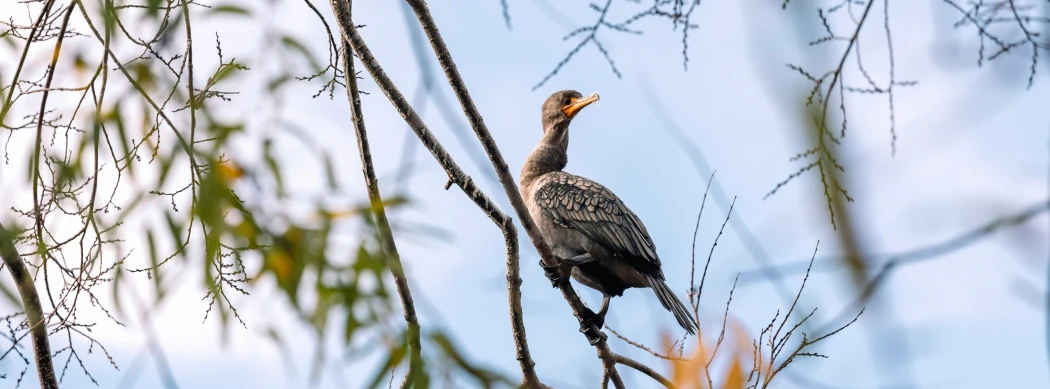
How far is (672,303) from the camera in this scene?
5.41 meters

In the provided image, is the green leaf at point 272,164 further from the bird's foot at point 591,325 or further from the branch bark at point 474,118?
the bird's foot at point 591,325

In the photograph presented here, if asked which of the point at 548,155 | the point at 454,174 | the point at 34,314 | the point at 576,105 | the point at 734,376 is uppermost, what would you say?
the point at 576,105

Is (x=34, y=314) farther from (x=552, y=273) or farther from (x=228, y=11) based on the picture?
(x=552, y=273)

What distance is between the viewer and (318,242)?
187 centimetres

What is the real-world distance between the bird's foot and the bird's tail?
0.40 meters

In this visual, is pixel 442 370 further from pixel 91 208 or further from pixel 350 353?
pixel 91 208

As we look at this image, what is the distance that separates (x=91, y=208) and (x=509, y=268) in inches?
79.1

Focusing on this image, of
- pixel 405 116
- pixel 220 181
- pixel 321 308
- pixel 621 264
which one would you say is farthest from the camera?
pixel 621 264

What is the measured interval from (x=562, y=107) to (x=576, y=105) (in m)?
0.14

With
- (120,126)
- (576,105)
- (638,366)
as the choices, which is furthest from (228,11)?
(576,105)

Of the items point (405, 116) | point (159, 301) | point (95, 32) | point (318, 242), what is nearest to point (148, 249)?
point (159, 301)

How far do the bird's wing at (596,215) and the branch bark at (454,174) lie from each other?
5.25 ft

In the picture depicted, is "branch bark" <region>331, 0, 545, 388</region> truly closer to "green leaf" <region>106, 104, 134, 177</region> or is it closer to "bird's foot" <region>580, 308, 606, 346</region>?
"bird's foot" <region>580, 308, 606, 346</region>

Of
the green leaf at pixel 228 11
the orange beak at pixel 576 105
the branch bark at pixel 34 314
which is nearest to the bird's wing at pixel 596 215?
the orange beak at pixel 576 105
